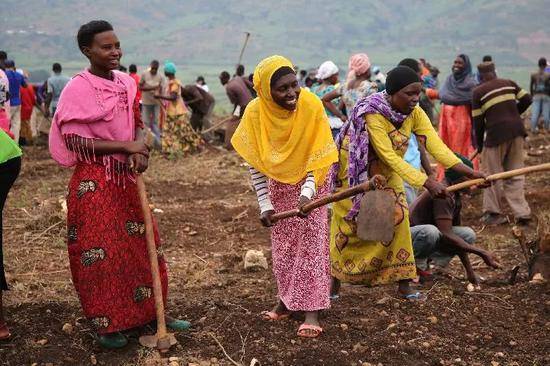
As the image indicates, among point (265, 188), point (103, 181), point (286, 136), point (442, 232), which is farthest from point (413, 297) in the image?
point (103, 181)

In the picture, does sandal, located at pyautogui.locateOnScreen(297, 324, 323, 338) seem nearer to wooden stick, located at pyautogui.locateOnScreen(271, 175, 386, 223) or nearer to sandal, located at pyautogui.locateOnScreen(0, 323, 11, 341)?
wooden stick, located at pyautogui.locateOnScreen(271, 175, 386, 223)

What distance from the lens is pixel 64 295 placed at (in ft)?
16.4

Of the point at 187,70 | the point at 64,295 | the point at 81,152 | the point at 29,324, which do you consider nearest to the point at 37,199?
the point at 64,295

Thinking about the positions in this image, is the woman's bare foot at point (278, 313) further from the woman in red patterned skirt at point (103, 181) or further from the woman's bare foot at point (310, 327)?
the woman in red patterned skirt at point (103, 181)

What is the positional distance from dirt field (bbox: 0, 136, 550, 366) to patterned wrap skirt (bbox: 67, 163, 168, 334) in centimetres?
25

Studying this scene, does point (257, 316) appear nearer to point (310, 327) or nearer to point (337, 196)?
point (310, 327)

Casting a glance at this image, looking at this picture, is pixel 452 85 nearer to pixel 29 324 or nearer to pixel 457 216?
pixel 457 216

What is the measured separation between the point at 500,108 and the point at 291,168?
13.2ft

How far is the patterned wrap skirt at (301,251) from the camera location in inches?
159

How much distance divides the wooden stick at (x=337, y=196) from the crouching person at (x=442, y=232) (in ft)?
Result: 4.19

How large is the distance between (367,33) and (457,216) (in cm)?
6049

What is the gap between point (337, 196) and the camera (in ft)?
11.7

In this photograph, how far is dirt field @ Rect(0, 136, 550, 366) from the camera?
380 centimetres

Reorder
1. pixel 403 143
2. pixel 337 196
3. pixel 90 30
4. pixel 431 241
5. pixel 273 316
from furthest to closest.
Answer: pixel 431 241 < pixel 403 143 < pixel 273 316 < pixel 90 30 < pixel 337 196
